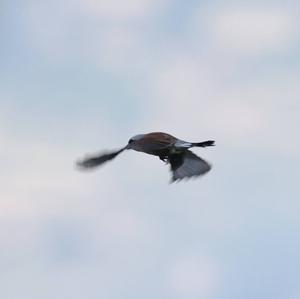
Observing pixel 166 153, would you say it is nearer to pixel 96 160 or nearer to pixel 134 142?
pixel 134 142

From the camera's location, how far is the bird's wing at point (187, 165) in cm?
1154

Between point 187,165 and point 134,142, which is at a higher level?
point 134,142

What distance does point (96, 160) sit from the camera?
463 inches

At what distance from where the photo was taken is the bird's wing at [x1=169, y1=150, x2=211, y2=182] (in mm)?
11539

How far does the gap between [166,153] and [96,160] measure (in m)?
1.10

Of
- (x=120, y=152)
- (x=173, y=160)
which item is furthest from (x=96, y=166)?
(x=173, y=160)

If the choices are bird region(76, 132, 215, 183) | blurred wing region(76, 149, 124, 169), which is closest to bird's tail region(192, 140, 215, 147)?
bird region(76, 132, 215, 183)

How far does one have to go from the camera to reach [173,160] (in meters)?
12.3

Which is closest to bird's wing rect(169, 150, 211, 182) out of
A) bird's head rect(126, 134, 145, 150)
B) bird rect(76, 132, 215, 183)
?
bird rect(76, 132, 215, 183)

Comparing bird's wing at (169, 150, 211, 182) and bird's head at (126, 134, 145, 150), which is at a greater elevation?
bird's head at (126, 134, 145, 150)

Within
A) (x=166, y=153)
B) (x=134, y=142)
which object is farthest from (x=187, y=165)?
(x=134, y=142)

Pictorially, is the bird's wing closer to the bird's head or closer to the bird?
the bird

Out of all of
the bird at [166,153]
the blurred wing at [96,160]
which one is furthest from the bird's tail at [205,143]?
the blurred wing at [96,160]

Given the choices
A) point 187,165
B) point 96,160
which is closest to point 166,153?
point 187,165
